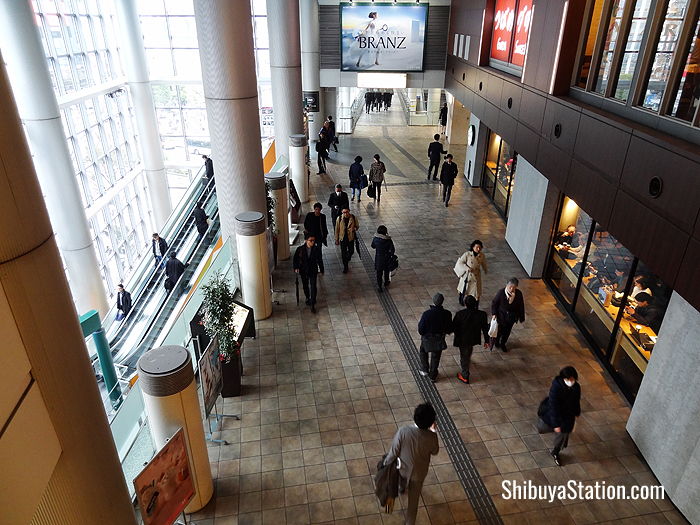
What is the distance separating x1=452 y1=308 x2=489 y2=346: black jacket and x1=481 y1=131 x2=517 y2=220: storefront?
647 centimetres

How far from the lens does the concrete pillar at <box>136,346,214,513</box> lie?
423 centimetres

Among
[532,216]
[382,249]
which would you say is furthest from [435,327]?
[532,216]

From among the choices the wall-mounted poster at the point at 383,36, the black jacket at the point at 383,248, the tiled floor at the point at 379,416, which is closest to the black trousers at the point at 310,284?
the tiled floor at the point at 379,416

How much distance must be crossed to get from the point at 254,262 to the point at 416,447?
4509 mm

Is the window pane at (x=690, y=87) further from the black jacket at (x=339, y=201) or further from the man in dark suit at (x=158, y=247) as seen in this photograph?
the man in dark suit at (x=158, y=247)

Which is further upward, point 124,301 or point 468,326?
point 468,326

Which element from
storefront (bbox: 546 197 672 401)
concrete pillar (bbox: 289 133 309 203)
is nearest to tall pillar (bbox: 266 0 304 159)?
concrete pillar (bbox: 289 133 309 203)

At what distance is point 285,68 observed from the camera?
13.5 m

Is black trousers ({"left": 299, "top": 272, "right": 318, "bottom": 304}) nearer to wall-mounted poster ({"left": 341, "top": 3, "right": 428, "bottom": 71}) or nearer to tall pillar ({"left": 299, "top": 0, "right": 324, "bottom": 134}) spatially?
tall pillar ({"left": 299, "top": 0, "right": 324, "bottom": 134})

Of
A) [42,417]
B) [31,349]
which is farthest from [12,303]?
[42,417]

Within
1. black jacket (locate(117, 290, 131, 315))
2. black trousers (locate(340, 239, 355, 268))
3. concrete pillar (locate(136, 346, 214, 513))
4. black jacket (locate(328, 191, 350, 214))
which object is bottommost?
black jacket (locate(117, 290, 131, 315))

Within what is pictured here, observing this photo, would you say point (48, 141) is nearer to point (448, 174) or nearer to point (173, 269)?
point (173, 269)

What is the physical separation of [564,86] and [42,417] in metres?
7.44

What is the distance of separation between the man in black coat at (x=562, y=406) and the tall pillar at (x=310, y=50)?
555 inches
